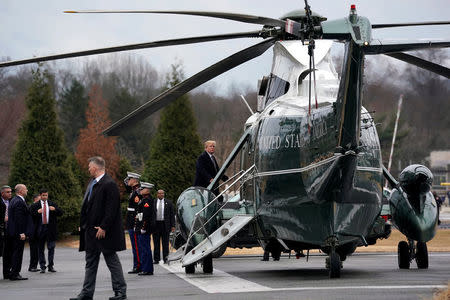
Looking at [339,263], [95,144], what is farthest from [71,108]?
[339,263]

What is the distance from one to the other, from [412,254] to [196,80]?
21.1 feet

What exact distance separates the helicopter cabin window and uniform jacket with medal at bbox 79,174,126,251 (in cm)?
451

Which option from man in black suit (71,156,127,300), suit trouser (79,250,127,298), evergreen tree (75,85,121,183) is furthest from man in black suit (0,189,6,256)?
evergreen tree (75,85,121,183)

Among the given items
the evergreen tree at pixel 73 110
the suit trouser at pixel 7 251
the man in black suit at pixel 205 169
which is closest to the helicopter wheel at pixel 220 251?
the man in black suit at pixel 205 169

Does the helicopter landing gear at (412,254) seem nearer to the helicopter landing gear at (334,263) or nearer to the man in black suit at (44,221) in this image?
the helicopter landing gear at (334,263)

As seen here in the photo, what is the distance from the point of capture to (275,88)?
643 inches

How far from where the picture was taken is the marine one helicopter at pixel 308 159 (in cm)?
1208

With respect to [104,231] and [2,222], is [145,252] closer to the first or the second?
[2,222]

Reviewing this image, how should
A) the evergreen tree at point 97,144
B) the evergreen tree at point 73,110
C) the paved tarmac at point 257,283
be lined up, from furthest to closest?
the evergreen tree at point 73,110, the evergreen tree at point 97,144, the paved tarmac at point 257,283

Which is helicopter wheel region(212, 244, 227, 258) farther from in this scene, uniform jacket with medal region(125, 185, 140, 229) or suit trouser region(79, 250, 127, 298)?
suit trouser region(79, 250, 127, 298)

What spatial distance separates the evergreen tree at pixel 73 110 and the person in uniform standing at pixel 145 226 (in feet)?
154

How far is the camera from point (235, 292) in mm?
12523

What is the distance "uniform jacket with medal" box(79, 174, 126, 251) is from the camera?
1171 cm

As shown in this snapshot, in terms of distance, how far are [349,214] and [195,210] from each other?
357 cm
